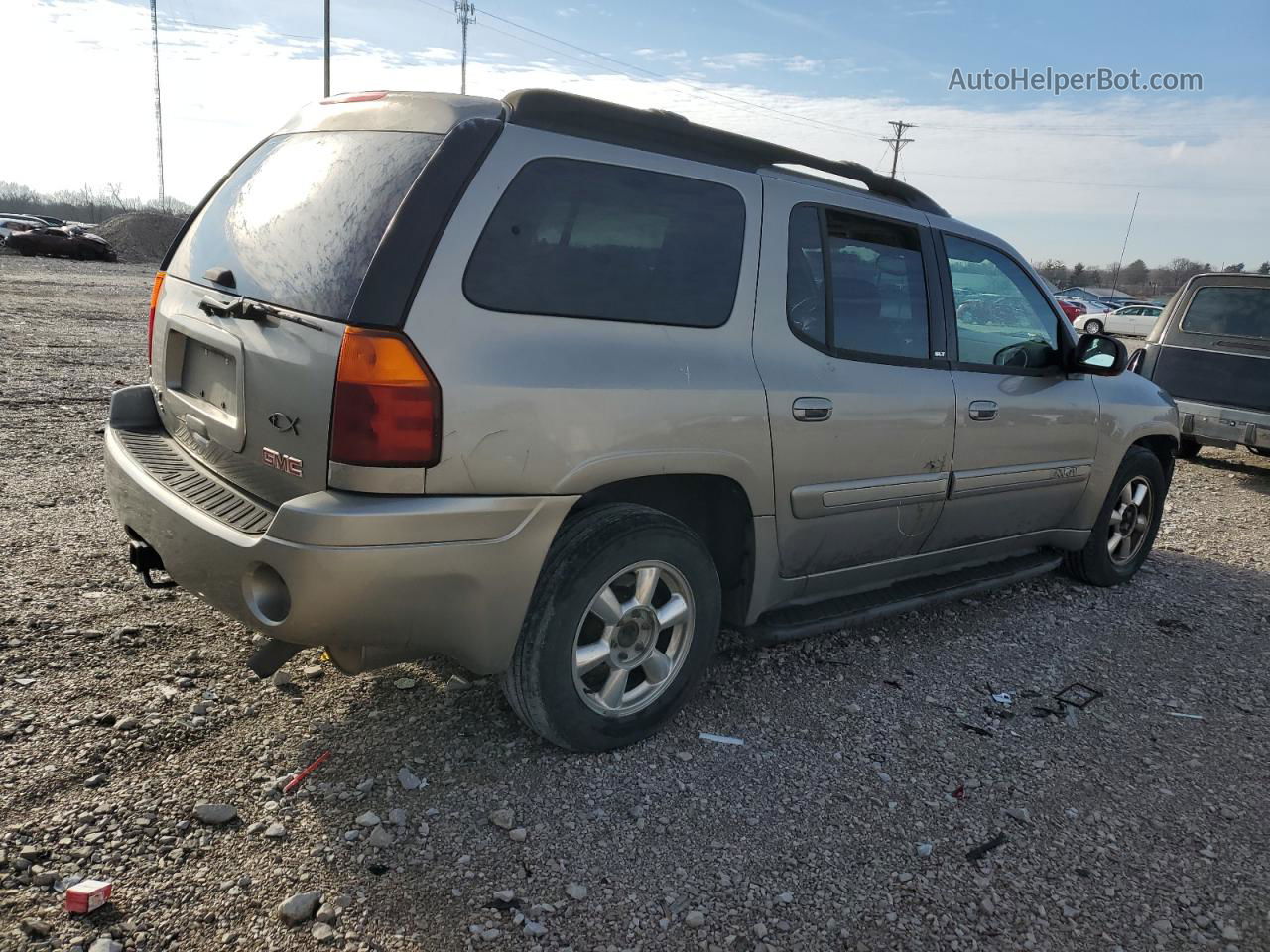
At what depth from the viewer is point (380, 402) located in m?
2.36

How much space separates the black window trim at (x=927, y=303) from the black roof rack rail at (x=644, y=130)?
0.20 metres

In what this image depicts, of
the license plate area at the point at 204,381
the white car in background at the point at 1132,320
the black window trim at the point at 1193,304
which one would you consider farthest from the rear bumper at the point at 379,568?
the white car in background at the point at 1132,320

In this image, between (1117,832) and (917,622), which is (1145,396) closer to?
(917,622)

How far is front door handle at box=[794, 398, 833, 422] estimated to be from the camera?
128 inches

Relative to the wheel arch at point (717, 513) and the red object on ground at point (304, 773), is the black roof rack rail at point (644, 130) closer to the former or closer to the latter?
the wheel arch at point (717, 513)

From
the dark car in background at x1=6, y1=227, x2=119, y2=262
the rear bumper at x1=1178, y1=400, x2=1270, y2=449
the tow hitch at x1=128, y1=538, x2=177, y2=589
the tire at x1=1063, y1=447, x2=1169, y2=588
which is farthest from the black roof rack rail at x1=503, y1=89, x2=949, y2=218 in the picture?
the dark car in background at x1=6, y1=227, x2=119, y2=262

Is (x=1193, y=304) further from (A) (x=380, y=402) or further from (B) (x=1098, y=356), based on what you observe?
(A) (x=380, y=402)

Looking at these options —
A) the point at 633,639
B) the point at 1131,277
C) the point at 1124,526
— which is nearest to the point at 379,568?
the point at 633,639

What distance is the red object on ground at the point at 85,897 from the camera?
2.15 m

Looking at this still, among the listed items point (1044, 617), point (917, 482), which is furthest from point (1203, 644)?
point (917, 482)

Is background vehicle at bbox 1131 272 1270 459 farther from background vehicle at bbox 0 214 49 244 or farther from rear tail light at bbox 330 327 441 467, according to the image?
background vehicle at bbox 0 214 49 244

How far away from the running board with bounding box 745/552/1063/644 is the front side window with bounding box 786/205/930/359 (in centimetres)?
100

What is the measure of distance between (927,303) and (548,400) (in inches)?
79.7

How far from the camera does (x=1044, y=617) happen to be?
15.4ft
